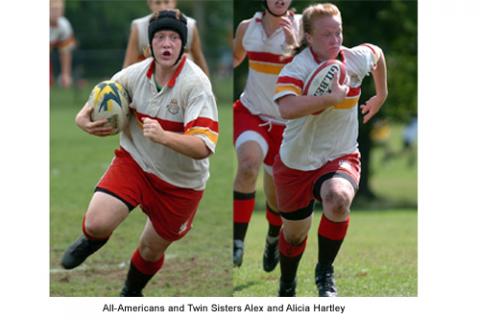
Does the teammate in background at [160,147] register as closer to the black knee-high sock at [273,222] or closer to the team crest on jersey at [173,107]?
the team crest on jersey at [173,107]

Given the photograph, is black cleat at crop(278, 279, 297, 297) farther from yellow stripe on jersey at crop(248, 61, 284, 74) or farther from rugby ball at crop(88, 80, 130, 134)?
yellow stripe on jersey at crop(248, 61, 284, 74)

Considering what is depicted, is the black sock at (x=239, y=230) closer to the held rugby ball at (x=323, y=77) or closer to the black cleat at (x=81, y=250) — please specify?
the black cleat at (x=81, y=250)

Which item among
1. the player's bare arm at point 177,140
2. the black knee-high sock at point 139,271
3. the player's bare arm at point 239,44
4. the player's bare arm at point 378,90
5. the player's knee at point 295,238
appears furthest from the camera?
the player's bare arm at point 239,44

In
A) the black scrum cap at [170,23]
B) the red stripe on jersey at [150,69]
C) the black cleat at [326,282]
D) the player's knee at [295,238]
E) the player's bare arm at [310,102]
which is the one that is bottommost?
the black cleat at [326,282]

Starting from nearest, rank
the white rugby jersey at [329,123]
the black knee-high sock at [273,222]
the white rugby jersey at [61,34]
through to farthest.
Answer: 1. the white rugby jersey at [329,123]
2. the black knee-high sock at [273,222]
3. the white rugby jersey at [61,34]

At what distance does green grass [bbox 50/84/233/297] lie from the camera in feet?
23.1

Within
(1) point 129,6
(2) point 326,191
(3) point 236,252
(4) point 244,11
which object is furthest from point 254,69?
(1) point 129,6

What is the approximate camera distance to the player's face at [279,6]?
6949mm

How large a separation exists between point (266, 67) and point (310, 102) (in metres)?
1.87

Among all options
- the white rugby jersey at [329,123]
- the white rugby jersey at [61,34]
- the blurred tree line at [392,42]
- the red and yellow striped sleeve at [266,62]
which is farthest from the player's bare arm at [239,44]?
the blurred tree line at [392,42]

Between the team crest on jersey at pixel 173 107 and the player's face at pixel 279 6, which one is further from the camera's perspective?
the player's face at pixel 279 6

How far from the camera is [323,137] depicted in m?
5.86

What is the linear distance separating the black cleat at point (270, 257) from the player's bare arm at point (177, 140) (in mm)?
2020

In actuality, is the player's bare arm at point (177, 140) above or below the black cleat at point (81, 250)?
above
